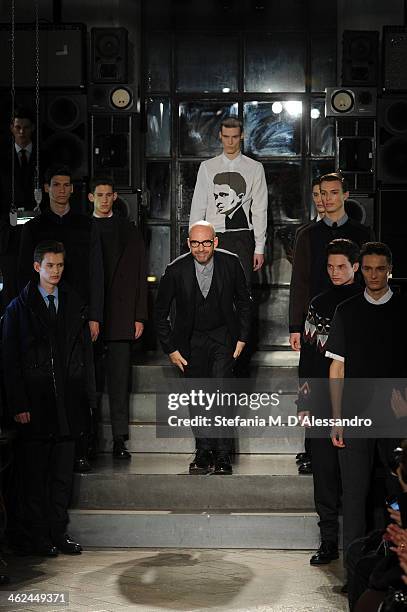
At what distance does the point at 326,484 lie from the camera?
6.20 m

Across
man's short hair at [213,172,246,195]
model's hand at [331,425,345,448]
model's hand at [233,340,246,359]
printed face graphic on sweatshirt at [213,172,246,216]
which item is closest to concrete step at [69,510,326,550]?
model's hand at [233,340,246,359]

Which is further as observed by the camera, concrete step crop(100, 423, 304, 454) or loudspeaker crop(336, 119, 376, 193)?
loudspeaker crop(336, 119, 376, 193)

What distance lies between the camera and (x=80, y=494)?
6.88 m

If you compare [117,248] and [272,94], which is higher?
[272,94]

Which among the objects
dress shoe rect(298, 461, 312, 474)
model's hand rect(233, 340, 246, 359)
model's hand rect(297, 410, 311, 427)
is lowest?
dress shoe rect(298, 461, 312, 474)

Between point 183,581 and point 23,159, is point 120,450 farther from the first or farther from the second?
point 23,159

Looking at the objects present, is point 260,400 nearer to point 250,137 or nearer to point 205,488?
point 205,488

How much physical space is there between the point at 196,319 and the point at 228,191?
4.46 ft

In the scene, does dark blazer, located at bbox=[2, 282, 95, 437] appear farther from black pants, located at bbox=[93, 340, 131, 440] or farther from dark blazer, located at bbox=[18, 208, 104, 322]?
black pants, located at bbox=[93, 340, 131, 440]

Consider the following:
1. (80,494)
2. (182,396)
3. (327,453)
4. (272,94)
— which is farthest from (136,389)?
(272,94)

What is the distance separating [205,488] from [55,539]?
2.96 ft

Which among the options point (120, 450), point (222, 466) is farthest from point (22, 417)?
point (222, 466)

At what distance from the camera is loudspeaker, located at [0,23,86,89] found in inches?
376

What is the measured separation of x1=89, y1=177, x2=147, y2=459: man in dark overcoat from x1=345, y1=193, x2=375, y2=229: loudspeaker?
2.44 metres
